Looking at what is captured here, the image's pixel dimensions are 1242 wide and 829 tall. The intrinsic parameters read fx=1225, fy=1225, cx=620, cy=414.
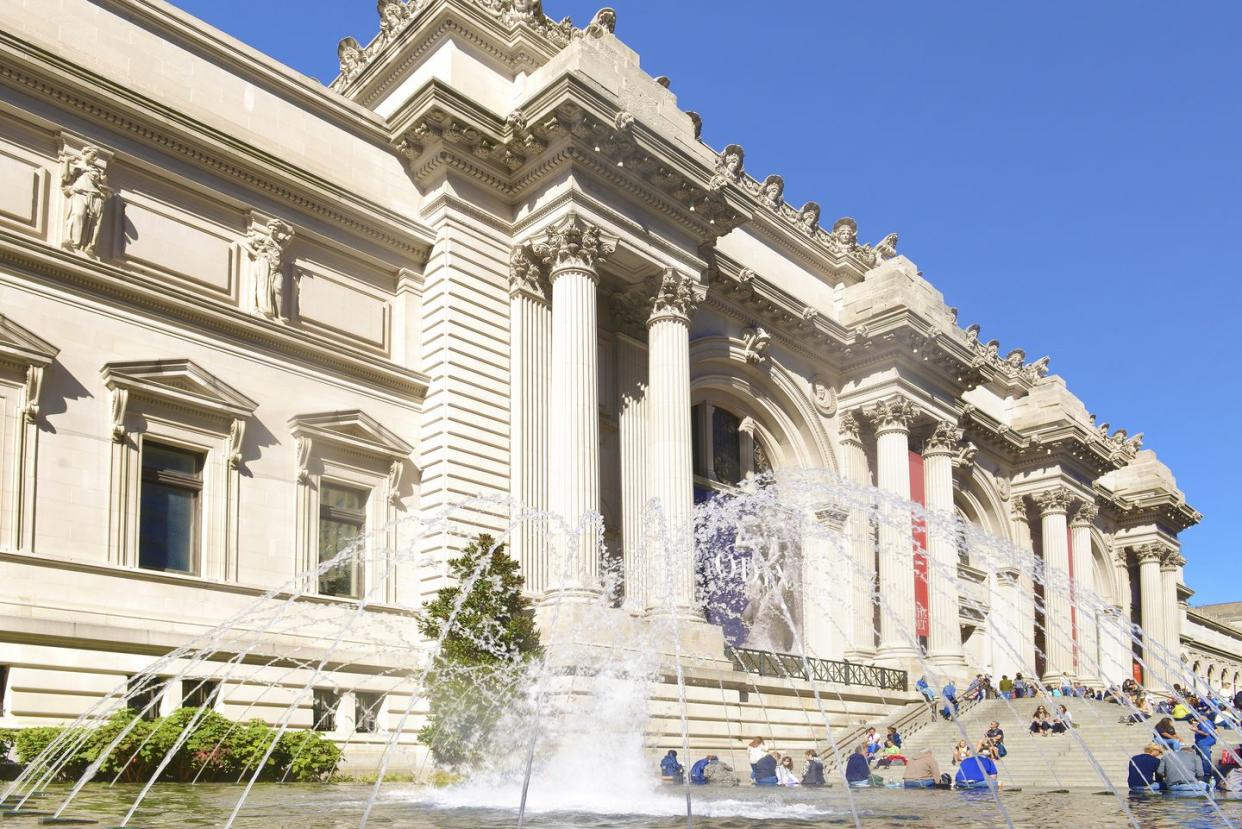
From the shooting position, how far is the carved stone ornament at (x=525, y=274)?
1123 inches

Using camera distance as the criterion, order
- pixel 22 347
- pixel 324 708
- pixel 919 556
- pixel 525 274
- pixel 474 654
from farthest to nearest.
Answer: pixel 919 556 < pixel 525 274 < pixel 324 708 < pixel 474 654 < pixel 22 347

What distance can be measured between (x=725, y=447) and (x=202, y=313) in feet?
60.5

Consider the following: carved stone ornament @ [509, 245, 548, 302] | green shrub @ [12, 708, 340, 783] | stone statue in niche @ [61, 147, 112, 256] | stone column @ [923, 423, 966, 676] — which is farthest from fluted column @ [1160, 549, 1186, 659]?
stone statue in niche @ [61, 147, 112, 256]

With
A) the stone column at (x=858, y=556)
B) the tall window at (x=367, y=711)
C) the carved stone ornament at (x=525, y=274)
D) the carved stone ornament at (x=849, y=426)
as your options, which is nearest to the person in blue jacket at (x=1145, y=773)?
the tall window at (x=367, y=711)

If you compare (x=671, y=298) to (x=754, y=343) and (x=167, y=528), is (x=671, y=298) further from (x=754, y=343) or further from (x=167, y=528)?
(x=167, y=528)

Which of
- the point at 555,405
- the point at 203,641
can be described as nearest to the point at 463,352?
the point at 555,405

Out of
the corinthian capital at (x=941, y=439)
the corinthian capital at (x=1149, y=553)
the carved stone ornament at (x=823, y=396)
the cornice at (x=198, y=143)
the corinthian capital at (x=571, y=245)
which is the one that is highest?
the cornice at (x=198, y=143)

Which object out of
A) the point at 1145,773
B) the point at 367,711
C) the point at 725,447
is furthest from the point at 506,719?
the point at 725,447

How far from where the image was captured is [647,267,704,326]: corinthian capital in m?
30.4

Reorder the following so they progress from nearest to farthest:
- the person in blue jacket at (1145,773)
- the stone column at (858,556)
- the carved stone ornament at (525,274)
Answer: the person in blue jacket at (1145,773) → the carved stone ornament at (525,274) → the stone column at (858,556)

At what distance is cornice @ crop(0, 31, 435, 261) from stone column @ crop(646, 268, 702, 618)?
6.24m

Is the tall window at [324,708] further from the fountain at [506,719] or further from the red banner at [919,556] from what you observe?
the red banner at [919,556]

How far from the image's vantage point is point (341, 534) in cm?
2570

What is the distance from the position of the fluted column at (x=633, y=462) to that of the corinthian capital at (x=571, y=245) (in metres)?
4.24
